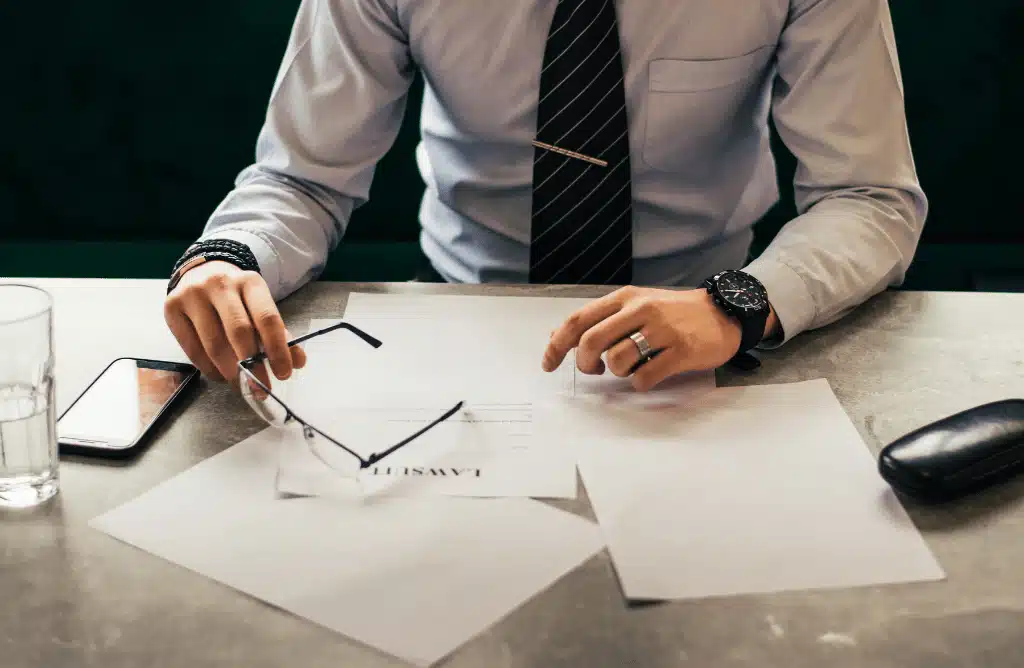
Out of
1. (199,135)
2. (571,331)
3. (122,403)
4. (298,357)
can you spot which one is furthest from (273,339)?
(199,135)

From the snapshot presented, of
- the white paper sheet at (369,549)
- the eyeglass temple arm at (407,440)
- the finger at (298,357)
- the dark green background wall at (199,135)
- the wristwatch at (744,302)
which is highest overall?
the wristwatch at (744,302)

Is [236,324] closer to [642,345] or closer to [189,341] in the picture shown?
[189,341]

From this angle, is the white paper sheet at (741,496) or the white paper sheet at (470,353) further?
the white paper sheet at (470,353)

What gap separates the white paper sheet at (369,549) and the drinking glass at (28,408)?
64 millimetres

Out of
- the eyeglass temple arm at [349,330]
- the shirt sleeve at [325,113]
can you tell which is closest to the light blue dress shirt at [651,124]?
the shirt sleeve at [325,113]

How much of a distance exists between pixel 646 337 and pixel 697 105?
1.53 ft

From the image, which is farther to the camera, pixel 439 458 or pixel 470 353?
pixel 470 353

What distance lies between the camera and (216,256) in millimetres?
983

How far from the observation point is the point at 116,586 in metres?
0.62

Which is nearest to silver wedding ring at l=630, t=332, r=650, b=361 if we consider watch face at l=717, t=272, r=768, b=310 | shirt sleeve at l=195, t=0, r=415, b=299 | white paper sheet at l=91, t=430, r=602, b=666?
watch face at l=717, t=272, r=768, b=310

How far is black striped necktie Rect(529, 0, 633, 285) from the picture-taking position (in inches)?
45.6

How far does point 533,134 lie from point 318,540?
715 mm

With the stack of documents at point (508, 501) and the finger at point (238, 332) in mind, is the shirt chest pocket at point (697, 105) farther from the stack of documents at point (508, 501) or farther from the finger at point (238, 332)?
the finger at point (238, 332)

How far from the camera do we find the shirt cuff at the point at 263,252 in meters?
1.01
